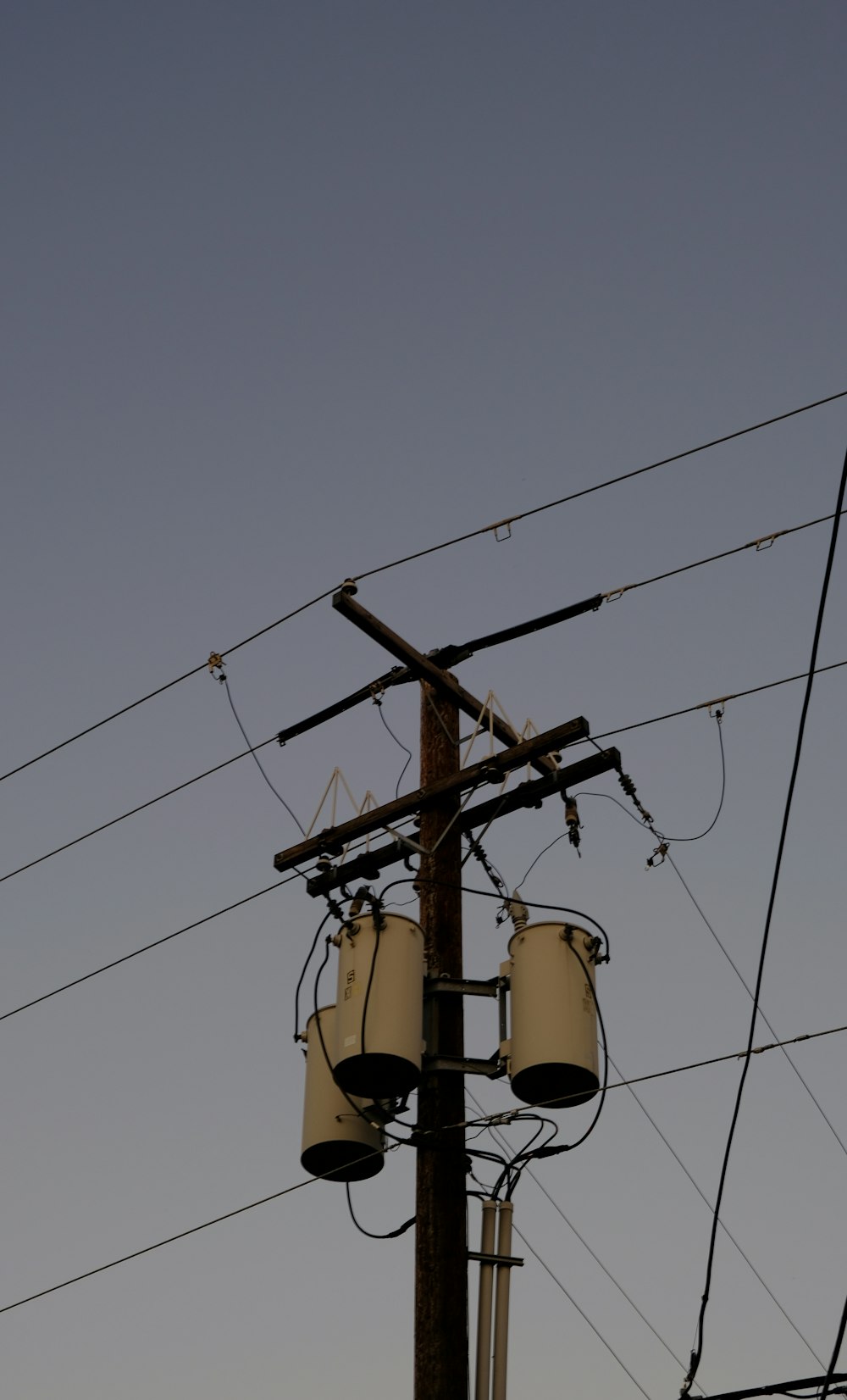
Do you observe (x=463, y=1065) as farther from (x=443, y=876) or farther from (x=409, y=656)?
(x=409, y=656)

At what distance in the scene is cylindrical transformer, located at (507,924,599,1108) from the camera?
7.82 meters

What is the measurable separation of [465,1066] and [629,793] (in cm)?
226

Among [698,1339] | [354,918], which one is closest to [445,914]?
[354,918]

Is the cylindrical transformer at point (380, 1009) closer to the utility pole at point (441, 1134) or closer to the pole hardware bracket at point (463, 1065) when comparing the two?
the pole hardware bracket at point (463, 1065)

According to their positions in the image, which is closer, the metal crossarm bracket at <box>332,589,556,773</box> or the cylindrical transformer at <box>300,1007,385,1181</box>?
the cylindrical transformer at <box>300,1007,385,1181</box>

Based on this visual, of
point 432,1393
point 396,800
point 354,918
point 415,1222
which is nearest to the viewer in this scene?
point 432,1393

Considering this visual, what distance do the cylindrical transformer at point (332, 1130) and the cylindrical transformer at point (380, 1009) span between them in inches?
9.1

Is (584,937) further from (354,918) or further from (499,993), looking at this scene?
(354,918)

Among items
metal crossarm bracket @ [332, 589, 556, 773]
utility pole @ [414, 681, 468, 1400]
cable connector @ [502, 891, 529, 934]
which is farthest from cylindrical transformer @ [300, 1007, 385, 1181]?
metal crossarm bracket @ [332, 589, 556, 773]

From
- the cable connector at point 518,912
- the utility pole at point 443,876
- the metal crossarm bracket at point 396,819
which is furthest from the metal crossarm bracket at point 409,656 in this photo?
the cable connector at point 518,912

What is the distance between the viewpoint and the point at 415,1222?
783cm

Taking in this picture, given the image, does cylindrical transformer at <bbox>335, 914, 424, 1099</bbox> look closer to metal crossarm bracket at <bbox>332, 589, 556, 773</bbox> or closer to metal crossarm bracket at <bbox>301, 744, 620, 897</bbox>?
metal crossarm bracket at <bbox>301, 744, 620, 897</bbox>

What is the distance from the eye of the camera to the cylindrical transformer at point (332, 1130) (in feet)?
27.2

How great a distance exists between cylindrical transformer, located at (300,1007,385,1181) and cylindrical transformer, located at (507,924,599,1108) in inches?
35.1
